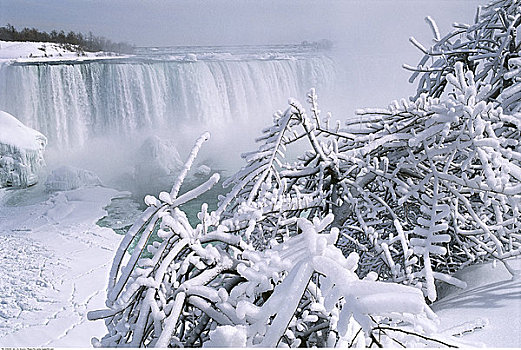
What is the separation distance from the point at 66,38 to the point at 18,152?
11.0ft

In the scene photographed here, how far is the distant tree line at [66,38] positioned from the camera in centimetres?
1111

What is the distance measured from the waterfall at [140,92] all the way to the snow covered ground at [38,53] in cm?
50

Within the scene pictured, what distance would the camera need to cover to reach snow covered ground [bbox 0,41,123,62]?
10055 millimetres

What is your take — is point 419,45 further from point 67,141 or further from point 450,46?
point 67,141

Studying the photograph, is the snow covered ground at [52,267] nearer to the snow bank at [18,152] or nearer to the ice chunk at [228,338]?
the snow bank at [18,152]

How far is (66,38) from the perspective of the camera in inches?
457

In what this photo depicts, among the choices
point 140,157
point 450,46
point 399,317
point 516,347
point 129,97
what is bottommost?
point 140,157

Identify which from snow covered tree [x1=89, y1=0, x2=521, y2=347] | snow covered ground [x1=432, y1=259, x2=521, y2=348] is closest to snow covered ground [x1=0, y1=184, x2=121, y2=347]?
snow covered tree [x1=89, y1=0, x2=521, y2=347]

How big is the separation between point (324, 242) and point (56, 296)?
5.00m

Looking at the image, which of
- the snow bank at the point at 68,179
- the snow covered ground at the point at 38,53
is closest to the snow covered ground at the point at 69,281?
the snow bank at the point at 68,179

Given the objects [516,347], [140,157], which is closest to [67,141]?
[140,157]

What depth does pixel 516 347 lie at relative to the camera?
80 cm

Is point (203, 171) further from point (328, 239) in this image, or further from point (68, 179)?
point (328, 239)

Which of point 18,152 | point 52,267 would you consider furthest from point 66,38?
point 52,267
